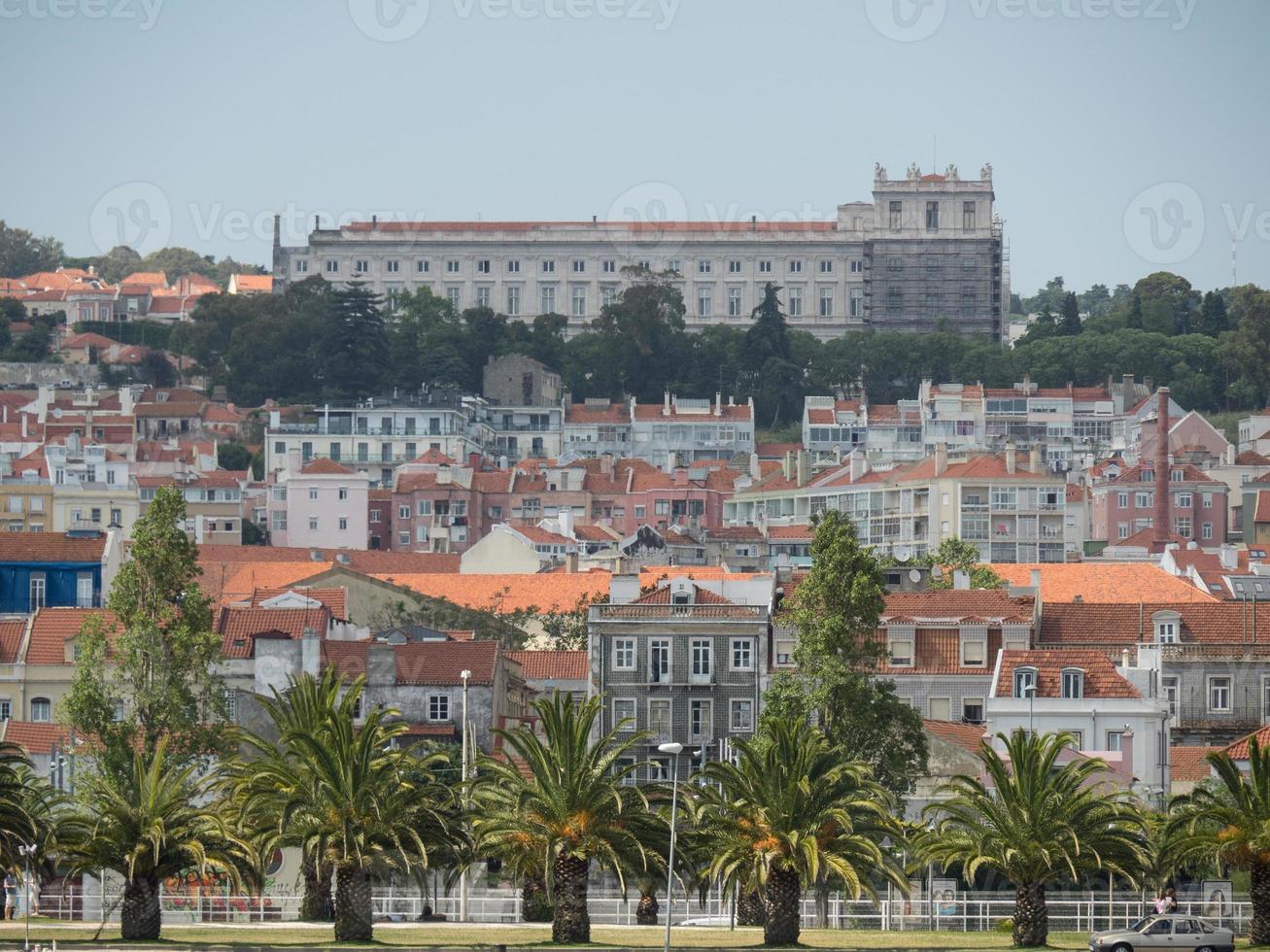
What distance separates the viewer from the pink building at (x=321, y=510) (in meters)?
160

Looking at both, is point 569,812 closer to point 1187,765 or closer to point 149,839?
point 149,839

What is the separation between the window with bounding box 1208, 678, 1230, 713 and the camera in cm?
7931

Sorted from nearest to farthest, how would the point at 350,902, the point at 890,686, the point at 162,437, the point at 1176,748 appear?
the point at 350,902
the point at 890,686
the point at 1176,748
the point at 162,437

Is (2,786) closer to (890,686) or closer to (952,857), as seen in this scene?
(952,857)

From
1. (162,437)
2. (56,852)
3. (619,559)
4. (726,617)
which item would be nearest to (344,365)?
(162,437)

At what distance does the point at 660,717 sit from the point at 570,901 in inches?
907

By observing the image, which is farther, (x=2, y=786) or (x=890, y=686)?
(x=890, y=686)

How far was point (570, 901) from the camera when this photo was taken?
54938mm

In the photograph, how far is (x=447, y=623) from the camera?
101312 mm

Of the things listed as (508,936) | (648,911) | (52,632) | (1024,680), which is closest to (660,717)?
(1024,680)

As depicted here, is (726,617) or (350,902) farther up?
(726,617)

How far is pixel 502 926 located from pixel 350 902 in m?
3.88

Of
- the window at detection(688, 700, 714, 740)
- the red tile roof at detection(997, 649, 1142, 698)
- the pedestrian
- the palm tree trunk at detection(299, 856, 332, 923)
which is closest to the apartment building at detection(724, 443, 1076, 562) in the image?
the window at detection(688, 700, 714, 740)

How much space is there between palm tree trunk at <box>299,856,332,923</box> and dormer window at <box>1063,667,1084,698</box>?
21031 mm
